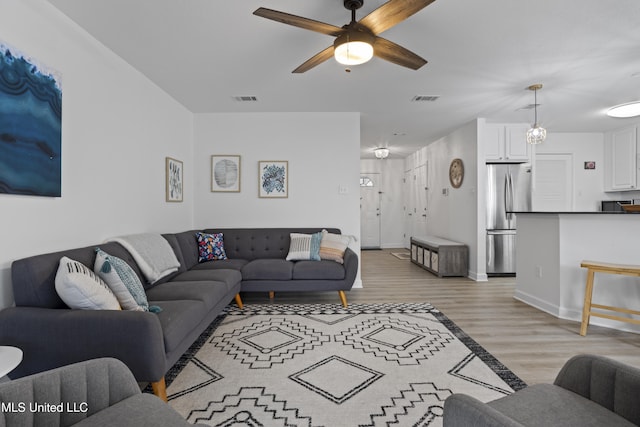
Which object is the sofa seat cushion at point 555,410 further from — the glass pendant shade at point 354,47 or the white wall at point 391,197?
the white wall at point 391,197

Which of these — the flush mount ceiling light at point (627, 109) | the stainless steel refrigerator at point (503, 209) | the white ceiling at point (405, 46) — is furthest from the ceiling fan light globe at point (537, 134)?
the stainless steel refrigerator at point (503, 209)

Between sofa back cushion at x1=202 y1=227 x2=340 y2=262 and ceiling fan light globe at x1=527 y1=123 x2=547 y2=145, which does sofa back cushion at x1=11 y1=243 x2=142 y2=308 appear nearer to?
sofa back cushion at x1=202 y1=227 x2=340 y2=262

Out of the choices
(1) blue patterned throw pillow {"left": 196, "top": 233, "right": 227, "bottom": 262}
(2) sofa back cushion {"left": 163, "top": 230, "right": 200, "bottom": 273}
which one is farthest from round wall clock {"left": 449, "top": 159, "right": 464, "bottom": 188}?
(2) sofa back cushion {"left": 163, "top": 230, "right": 200, "bottom": 273}

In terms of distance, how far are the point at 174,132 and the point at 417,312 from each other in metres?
3.67

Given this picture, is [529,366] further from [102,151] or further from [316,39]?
[102,151]

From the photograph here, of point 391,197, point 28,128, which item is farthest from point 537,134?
point 391,197

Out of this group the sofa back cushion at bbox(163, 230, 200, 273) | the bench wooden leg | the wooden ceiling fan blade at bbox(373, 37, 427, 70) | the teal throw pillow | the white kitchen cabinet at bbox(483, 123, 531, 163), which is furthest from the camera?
the white kitchen cabinet at bbox(483, 123, 531, 163)

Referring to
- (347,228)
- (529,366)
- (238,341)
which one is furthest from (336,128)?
(529,366)

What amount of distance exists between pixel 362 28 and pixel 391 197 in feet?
24.0

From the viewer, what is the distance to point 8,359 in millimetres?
1368

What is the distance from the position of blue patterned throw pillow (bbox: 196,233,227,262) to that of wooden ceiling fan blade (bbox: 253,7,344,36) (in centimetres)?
290

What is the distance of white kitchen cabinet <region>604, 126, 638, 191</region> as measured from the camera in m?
5.39

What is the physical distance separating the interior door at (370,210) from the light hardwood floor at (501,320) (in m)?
3.44

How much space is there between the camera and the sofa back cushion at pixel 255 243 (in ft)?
14.1
